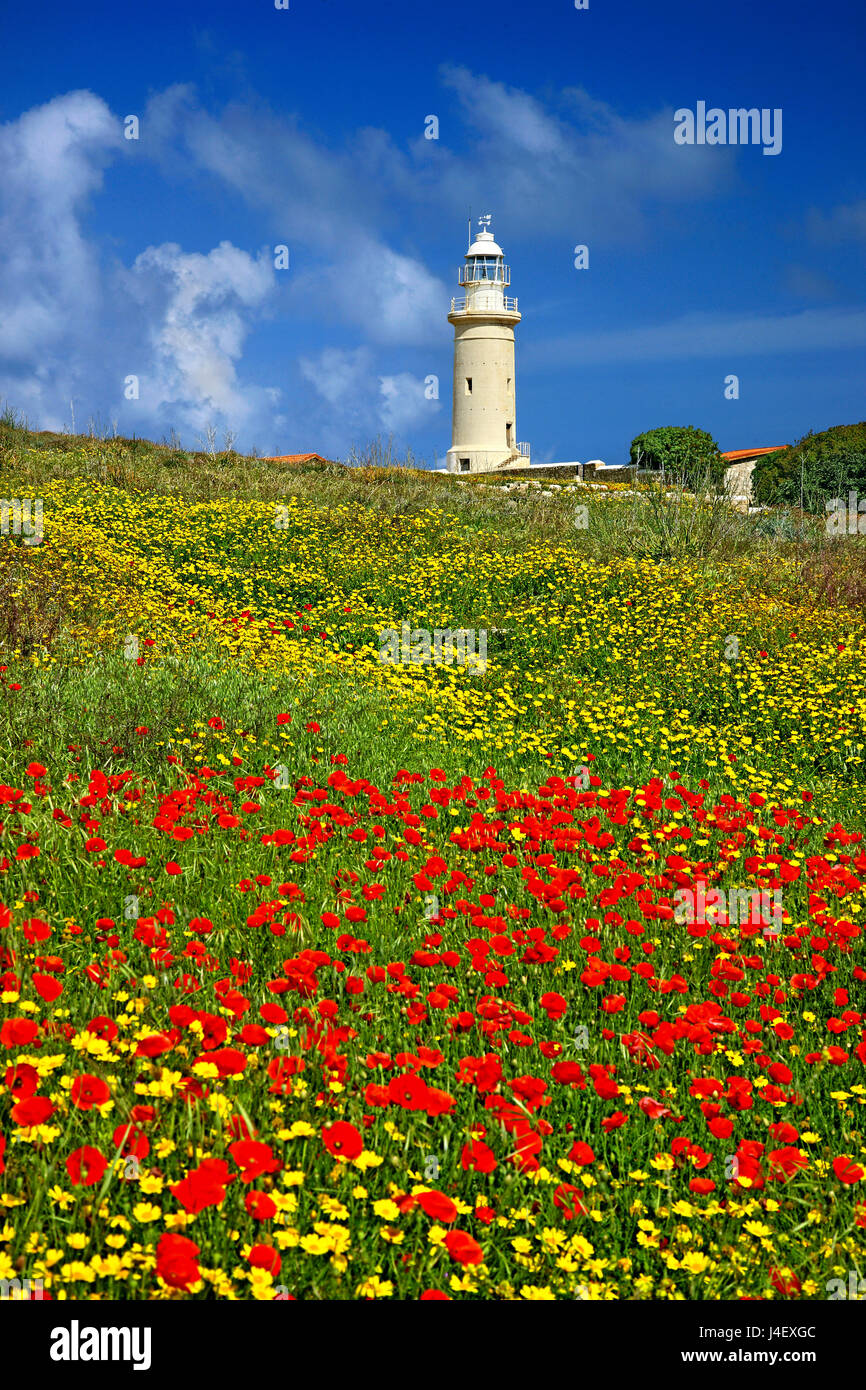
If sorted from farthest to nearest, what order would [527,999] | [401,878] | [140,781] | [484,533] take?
[484,533] < [140,781] < [401,878] < [527,999]

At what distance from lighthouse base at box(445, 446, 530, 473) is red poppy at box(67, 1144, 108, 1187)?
161 ft

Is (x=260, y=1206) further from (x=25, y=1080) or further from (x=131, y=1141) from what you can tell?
(x=25, y=1080)

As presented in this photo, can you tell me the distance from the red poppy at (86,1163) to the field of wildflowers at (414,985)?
11mm

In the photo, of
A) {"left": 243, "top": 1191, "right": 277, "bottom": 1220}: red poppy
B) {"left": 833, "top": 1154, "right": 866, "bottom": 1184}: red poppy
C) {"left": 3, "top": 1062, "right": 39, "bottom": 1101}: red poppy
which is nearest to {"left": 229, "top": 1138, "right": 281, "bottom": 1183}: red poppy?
{"left": 243, "top": 1191, "right": 277, "bottom": 1220}: red poppy

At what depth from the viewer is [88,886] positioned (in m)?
4.81

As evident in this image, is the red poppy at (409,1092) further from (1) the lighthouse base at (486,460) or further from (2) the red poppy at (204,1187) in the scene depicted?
(1) the lighthouse base at (486,460)

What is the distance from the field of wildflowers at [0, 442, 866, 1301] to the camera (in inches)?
110

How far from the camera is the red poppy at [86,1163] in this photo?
Result: 264cm

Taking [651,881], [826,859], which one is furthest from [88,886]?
[826,859]

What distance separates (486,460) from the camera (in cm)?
5081

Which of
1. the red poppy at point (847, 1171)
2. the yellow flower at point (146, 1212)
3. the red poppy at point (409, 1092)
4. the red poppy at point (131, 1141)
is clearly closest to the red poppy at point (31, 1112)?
the red poppy at point (131, 1141)

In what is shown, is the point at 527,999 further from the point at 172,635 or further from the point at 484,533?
the point at 484,533

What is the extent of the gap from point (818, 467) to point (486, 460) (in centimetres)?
1704

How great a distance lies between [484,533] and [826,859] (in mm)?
11756
